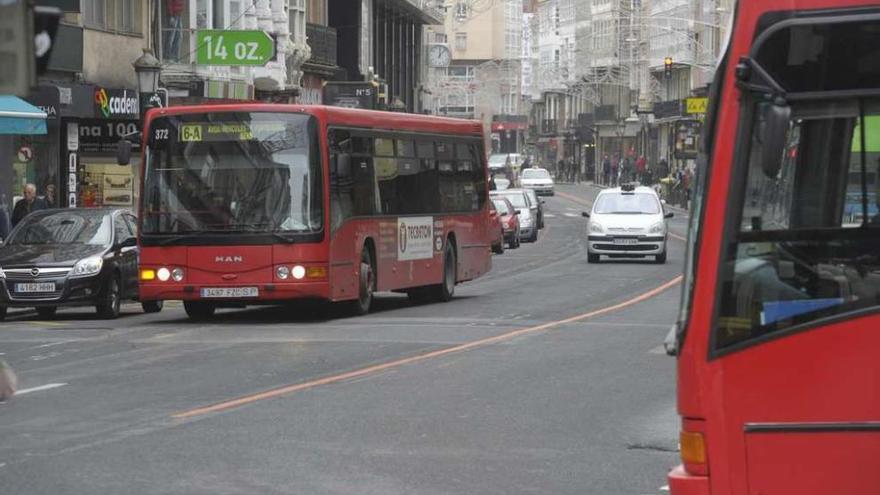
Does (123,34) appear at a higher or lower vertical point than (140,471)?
higher

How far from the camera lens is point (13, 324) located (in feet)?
77.6

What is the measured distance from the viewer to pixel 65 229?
2583 centimetres

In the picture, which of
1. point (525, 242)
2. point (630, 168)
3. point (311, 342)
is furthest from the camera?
point (630, 168)

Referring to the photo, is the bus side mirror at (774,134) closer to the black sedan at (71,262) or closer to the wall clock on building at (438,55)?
the black sedan at (71,262)

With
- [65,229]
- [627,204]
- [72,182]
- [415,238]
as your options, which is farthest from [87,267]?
[627,204]

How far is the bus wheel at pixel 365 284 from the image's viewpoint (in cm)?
2433

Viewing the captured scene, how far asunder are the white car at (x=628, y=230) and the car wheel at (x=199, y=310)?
58.6 ft

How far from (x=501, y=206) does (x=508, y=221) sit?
98cm

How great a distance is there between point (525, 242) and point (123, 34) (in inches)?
760

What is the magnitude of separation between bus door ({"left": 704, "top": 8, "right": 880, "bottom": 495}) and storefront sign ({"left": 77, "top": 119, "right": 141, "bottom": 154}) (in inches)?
1358

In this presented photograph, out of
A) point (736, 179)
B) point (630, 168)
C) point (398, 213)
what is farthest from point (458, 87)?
point (736, 179)

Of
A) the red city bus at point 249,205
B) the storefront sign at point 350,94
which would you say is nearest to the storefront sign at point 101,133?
the red city bus at point 249,205

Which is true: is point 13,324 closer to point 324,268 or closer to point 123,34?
point 324,268

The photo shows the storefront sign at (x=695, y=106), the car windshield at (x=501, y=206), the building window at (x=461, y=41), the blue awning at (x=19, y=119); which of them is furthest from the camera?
the building window at (x=461, y=41)
